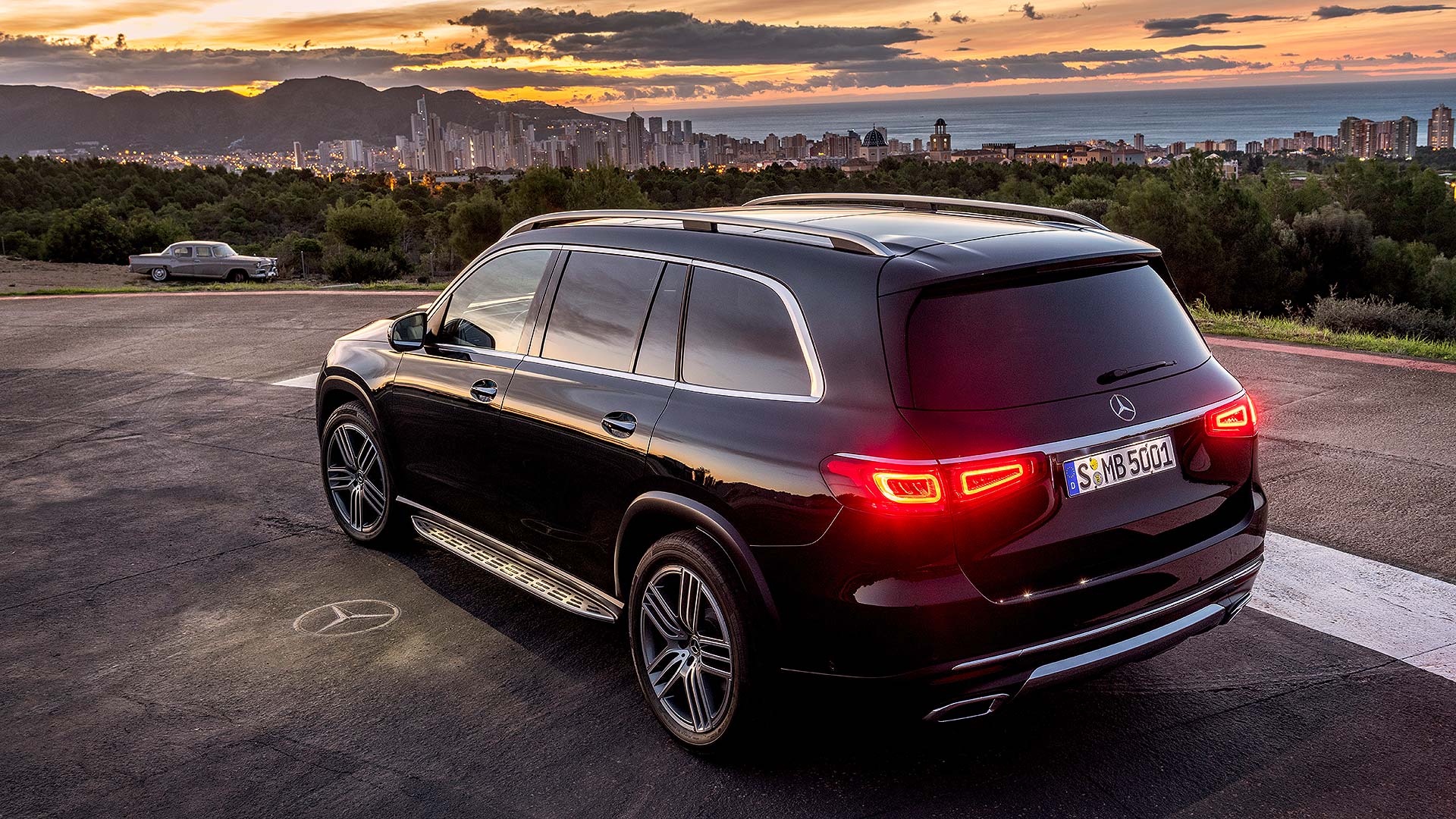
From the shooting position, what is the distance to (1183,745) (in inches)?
153

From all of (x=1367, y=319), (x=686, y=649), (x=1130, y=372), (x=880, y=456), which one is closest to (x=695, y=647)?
(x=686, y=649)

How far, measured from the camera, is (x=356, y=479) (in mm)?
6312

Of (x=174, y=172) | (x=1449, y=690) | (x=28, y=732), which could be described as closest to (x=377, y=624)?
(x=28, y=732)

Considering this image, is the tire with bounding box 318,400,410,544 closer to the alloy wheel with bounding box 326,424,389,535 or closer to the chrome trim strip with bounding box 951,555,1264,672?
the alloy wheel with bounding box 326,424,389,535

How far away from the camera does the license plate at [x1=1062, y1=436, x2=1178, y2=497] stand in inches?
133

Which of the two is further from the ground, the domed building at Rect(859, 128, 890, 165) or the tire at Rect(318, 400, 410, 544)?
the domed building at Rect(859, 128, 890, 165)

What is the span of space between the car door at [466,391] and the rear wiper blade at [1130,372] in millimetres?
2473

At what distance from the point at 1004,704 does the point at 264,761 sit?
2.61 m

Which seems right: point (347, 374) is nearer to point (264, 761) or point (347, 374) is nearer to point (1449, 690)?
point (264, 761)

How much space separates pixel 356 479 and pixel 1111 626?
14.3 feet

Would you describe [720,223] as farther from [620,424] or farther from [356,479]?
[356,479]

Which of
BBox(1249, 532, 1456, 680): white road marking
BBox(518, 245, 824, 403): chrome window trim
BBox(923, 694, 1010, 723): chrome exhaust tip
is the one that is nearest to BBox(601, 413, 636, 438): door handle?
BBox(518, 245, 824, 403): chrome window trim

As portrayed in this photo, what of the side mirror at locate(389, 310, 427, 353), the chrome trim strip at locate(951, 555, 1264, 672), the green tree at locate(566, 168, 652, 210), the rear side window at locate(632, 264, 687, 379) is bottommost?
the chrome trim strip at locate(951, 555, 1264, 672)

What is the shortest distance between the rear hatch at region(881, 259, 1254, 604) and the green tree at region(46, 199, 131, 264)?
5672 centimetres
